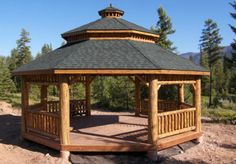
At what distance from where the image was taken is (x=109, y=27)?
12.0 meters

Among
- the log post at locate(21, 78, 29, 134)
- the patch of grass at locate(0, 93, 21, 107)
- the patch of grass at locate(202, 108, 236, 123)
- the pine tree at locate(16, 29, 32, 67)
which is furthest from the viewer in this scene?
the pine tree at locate(16, 29, 32, 67)

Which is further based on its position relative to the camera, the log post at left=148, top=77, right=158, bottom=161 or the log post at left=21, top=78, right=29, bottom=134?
the log post at left=21, top=78, right=29, bottom=134

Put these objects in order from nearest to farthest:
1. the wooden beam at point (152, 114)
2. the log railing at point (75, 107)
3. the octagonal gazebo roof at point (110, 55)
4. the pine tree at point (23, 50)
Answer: the octagonal gazebo roof at point (110, 55) < the wooden beam at point (152, 114) < the log railing at point (75, 107) < the pine tree at point (23, 50)

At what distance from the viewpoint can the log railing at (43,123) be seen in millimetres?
10057

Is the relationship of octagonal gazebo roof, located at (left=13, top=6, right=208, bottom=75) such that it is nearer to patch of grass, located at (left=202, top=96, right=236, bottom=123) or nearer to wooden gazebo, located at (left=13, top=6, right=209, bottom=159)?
wooden gazebo, located at (left=13, top=6, right=209, bottom=159)

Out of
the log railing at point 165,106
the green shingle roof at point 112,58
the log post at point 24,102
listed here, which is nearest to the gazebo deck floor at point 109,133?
the log railing at point 165,106

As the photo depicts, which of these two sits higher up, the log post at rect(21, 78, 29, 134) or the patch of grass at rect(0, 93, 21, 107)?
the log post at rect(21, 78, 29, 134)

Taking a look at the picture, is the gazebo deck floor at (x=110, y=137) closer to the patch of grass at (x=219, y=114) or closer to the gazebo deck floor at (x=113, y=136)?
the gazebo deck floor at (x=113, y=136)

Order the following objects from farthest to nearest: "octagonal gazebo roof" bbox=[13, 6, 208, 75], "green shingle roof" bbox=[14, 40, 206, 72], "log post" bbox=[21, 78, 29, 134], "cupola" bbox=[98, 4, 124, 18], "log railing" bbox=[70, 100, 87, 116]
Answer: "log railing" bbox=[70, 100, 87, 116] → "cupola" bbox=[98, 4, 124, 18] → "log post" bbox=[21, 78, 29, 134] → "green shingle roof" bbox=[14, 40, 206, 72] → "octagonal gazebo roof" bbox=[13, 6, 208, 75]

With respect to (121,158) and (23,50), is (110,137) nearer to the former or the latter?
(121,158)

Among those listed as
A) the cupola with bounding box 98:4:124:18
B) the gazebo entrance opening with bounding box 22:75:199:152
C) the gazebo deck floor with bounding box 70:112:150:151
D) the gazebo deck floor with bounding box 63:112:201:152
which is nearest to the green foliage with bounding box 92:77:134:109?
the gazebo deck floor with bounding box 70:112:150:151

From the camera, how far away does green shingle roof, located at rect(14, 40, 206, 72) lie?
30.9 ft

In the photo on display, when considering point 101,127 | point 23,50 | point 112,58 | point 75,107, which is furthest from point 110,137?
point 23,50

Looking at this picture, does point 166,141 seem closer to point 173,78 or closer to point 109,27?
point 173,78
